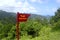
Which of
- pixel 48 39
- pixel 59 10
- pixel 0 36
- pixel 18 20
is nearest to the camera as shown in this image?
pixel 18 20

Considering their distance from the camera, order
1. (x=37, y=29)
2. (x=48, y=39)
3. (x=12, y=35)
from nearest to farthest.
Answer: (x=48, y=39), (x=37, y=29), (x=12, y=35)

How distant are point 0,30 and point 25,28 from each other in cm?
841

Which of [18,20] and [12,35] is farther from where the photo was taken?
[12,35]

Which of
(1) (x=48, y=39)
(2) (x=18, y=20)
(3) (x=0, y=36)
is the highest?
(2) (x=18, y=20)

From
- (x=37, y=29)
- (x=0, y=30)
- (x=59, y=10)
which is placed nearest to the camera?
(x=37, y=29)

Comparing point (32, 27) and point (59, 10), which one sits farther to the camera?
point (59, 10)

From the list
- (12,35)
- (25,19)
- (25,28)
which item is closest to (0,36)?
(12,35)

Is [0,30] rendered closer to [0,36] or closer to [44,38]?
[0,36]

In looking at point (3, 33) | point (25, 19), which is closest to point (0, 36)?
point (3, 33)

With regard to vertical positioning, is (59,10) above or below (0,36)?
above

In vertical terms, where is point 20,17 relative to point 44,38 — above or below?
above

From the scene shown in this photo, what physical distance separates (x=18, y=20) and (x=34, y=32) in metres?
20.4

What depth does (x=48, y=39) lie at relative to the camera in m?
11.6

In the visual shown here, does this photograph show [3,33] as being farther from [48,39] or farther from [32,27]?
[48,39]
